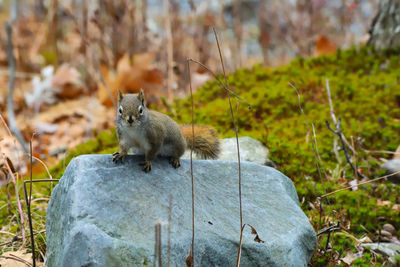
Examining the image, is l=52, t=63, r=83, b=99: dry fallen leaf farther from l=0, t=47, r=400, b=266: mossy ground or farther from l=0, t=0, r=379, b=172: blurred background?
l=0, t=47, r=400, b=266: mossy ground

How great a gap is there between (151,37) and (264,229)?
16.6ft

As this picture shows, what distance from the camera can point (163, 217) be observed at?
196 centimetres

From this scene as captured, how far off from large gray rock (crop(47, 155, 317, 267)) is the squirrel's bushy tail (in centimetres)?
58

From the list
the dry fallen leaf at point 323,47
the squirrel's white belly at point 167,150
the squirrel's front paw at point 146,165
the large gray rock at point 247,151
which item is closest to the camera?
the squirrel's front paw at point 146,165

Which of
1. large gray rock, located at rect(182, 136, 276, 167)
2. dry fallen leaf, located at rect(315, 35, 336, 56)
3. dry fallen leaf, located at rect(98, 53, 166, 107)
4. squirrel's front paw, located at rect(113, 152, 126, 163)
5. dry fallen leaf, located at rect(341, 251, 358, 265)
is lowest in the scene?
dry fallen leaf, located at rect(341, 251, 358, 265)

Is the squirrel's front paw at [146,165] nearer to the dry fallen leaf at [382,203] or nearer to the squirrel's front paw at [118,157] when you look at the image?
the squirrel's front paw at [118,157]

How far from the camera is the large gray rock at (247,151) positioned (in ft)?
10.8

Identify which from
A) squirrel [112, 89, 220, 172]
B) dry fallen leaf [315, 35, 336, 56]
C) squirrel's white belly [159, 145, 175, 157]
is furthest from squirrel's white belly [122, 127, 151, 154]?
dry fallen leaf [315, 35, 336, 56]

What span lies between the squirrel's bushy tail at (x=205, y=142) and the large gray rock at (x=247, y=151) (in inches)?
6.3

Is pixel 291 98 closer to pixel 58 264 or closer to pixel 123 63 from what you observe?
pixel 123 63

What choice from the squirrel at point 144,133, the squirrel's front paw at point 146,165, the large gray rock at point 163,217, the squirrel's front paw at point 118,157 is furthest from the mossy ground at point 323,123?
the squirrel's front paw at point 118,157

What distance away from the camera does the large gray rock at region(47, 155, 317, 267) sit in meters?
1.75

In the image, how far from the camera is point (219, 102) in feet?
14.9

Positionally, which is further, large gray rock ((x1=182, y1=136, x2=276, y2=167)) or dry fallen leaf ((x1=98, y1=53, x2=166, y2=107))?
dry fallen leaf ((x1=98, y1=53, x2=166, y2=107))
